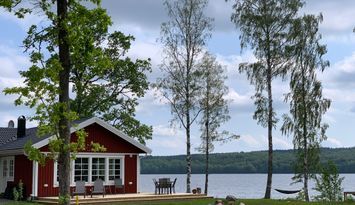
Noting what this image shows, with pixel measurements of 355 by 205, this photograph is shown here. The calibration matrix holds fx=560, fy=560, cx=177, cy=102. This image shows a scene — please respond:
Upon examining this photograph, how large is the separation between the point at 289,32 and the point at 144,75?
9558mm

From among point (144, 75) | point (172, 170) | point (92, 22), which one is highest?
point (144, 75)

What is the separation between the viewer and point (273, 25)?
1065 inches

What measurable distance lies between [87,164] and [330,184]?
11.3m

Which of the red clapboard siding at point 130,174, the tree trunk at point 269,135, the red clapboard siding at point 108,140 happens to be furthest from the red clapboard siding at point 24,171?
the tree trunk at point 269,135

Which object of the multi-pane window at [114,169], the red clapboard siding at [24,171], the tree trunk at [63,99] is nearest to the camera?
the tree trunk at [63,99]

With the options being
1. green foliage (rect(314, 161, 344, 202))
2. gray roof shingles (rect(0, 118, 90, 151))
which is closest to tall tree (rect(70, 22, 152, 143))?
gray roof shingles (rect(0, 118, 90, 151))

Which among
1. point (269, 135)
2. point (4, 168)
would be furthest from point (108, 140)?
point (269, 135)

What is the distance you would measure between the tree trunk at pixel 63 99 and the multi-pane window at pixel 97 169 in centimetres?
1251

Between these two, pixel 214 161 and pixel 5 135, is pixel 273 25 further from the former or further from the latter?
pixel 214 161

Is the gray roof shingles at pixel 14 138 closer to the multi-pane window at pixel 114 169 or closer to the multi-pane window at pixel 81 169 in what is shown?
the multi-pane window at pixel 81 169

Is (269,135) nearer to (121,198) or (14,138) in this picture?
(121,198)

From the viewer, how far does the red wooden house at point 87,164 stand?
21.8 metres

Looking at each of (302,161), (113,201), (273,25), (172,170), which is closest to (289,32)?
(273,25)

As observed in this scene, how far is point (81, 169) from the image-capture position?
896 inches
